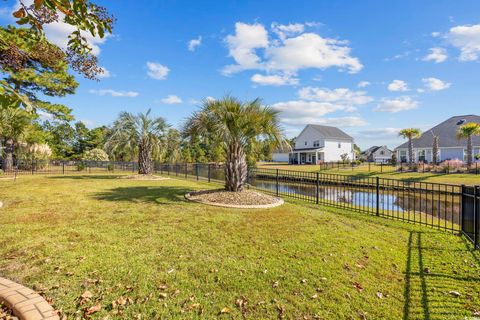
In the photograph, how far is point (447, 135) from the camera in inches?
1316

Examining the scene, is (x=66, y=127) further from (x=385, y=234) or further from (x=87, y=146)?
(x=385, y=234)

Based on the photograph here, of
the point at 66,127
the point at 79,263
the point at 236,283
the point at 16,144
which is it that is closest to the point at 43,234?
the point at 79,263

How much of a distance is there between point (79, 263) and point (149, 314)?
1731mm

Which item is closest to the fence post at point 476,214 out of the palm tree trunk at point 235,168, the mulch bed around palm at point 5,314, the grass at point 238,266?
the grass at point 238,266

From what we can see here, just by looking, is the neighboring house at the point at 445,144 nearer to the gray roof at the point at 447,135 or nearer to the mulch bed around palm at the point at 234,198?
the gray roof at the point at 447,135

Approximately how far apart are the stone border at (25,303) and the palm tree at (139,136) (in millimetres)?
15203

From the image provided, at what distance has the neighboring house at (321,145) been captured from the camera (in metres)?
45.2

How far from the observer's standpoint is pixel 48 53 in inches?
275

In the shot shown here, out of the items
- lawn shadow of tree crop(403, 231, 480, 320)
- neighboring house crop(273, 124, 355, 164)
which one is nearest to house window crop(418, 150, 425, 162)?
neighboring house crop(273, 124, 355, 164)

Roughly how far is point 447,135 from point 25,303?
4290 cm

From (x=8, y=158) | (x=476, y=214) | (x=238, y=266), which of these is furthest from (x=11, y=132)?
(x=476, y=214)

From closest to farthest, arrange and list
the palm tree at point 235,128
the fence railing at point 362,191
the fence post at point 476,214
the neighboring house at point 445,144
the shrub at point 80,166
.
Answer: the fence post at point 476,214, the fence railing at point 362,191, the palm tree at point 235,128, the shrub at point 80,166, the neighboring house at point 445,144

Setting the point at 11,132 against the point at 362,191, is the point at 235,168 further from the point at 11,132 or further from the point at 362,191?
the point at 11,132

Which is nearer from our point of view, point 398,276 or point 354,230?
point 398,276
